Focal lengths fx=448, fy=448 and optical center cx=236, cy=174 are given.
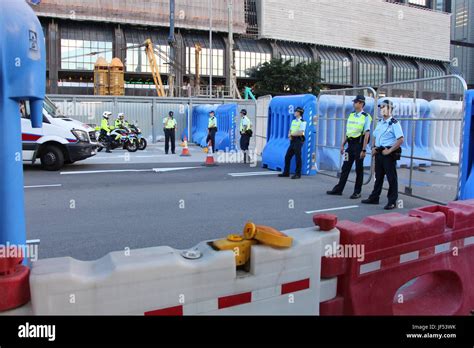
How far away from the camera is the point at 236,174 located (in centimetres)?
1248

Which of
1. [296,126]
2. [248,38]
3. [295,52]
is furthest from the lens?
[295,52]

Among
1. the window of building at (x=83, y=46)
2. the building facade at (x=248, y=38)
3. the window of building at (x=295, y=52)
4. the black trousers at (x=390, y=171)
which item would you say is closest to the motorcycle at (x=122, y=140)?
the black trousers at (x=390, y=171)

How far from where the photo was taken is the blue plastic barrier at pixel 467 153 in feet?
25.0

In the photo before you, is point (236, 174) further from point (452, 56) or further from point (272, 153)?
point (452, 56)

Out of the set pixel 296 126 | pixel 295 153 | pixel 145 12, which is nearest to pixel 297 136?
pixel 296 126

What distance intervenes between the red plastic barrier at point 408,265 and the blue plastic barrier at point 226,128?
14.7 metres

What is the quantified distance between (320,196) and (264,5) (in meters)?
54.7

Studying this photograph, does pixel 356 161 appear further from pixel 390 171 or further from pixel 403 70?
pixel 403 70

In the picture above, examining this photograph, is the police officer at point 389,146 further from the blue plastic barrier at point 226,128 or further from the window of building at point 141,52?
the window of building at point 141,52

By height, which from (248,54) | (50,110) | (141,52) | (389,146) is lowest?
(389,146)

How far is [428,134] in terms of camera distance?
→ 1407 centimetres

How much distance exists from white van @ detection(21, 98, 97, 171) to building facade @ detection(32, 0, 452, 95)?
116ft

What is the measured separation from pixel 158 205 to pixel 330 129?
6.59 meters

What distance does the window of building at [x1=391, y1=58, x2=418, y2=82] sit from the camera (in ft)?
235
